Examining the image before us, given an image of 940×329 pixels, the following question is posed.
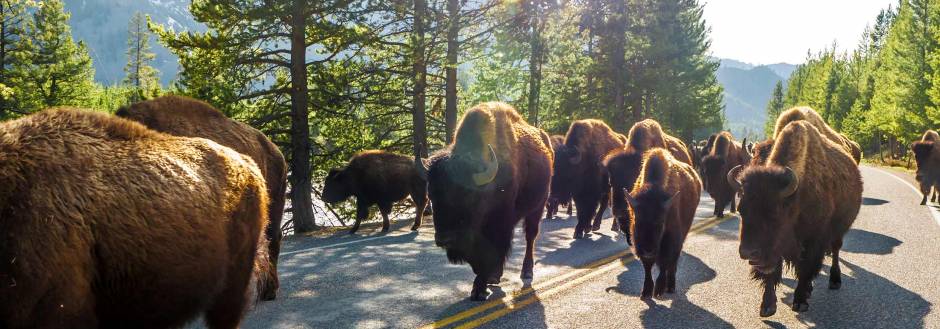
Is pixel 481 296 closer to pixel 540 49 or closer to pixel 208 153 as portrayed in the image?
pixel 208 153

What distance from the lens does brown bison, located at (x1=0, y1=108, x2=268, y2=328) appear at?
2539 millimetres

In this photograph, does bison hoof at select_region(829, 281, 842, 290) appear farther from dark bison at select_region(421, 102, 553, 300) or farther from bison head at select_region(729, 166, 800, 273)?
dark bison at select_region(421, 102, 553, 300)

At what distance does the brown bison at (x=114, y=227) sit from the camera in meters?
2.54

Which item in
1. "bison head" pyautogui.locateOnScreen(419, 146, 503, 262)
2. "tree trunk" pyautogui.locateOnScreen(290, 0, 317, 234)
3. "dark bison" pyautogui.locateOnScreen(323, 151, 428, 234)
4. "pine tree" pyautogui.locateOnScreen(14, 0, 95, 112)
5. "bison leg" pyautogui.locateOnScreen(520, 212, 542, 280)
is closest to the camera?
"bison head" pyautogui.locateOnScreen(419, 146, 503, 262)

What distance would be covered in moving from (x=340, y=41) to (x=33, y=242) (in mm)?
12298

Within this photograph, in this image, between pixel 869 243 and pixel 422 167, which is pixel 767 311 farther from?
pixel 869 243

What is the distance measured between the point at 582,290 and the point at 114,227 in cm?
482

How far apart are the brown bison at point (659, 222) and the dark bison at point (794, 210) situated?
0.80 metres

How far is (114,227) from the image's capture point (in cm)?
285

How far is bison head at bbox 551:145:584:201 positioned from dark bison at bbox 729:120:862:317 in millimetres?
5066

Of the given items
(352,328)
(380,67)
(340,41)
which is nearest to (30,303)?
(352,328)

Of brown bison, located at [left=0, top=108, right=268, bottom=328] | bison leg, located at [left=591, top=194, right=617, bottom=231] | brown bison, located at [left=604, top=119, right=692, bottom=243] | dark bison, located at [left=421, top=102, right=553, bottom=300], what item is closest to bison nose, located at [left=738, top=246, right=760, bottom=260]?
dark bison, located at [left=421, top=102, right=553, bottom=300]

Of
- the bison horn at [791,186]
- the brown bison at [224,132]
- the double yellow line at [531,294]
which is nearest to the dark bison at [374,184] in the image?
the double yellow line at [531,294]

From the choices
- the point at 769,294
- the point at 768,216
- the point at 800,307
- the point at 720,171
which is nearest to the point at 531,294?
the point at 769,294
